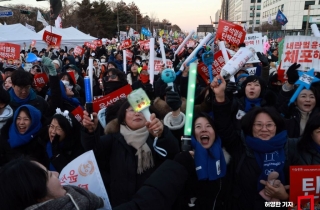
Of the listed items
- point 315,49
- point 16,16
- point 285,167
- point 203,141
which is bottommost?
point 285,167

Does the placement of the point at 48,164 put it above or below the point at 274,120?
below

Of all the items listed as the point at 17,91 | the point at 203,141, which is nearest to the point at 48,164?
the point at 17,91

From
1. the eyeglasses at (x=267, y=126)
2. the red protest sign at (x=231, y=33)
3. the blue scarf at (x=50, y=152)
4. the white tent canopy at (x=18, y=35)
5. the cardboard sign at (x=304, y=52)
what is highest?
the white tent canopy at (x=18, y=35)

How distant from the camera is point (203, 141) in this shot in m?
2.35

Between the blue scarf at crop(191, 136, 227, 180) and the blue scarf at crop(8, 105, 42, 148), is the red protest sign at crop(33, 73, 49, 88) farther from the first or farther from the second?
the blue scarf at crop(191, 136, 227, 180)

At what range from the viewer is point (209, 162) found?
222 cm

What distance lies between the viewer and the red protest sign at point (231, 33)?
17.3ft

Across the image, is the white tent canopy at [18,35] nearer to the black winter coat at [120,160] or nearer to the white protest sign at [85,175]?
the black winter coat at [120,160]

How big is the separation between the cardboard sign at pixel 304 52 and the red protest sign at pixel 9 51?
6298 millimetres

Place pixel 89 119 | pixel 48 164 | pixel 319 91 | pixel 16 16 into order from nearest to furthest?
pixel 89 119 < pixel 48 164 < pixel 319 91 < pixel 16 16

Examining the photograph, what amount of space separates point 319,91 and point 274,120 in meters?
1.16

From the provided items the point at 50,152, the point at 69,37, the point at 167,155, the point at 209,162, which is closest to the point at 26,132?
the point at 50,152

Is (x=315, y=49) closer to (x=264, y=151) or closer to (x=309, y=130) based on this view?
(x=309, y=130)

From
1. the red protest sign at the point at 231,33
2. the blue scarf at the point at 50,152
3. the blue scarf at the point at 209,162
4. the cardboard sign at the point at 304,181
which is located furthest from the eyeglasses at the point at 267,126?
the red protest sign at the point at 231,33
